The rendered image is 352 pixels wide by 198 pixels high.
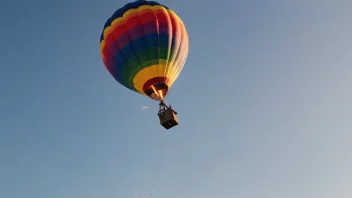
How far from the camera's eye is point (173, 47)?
22.9 metres

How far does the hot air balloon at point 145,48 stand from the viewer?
22344 millimetres

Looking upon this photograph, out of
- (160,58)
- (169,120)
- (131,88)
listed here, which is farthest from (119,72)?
(169,120)

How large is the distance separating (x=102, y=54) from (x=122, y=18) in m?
2.58

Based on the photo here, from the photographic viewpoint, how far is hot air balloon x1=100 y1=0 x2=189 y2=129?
73.3 ft

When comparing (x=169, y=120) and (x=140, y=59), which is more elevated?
(x=140, y=59)

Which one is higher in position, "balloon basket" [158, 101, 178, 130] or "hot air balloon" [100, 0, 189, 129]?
"hot air balloon" [100, 0, 189, 129]

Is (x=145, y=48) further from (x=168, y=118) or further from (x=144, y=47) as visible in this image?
(x=168, y=118)

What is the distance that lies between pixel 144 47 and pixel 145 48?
0.08 metres

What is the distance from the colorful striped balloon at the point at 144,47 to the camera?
22.3 metres

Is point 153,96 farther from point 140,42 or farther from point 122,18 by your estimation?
point 122,18

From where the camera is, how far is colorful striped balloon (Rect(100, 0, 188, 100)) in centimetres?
2234

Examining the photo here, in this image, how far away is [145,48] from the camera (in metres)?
22.3

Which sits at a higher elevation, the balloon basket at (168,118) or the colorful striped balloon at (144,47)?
the colorful striped balloon at (144,47)

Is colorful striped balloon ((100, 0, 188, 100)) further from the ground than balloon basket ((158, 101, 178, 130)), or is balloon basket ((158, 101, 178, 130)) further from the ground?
colorful striped balloon ((100, 0, 188, 100))
